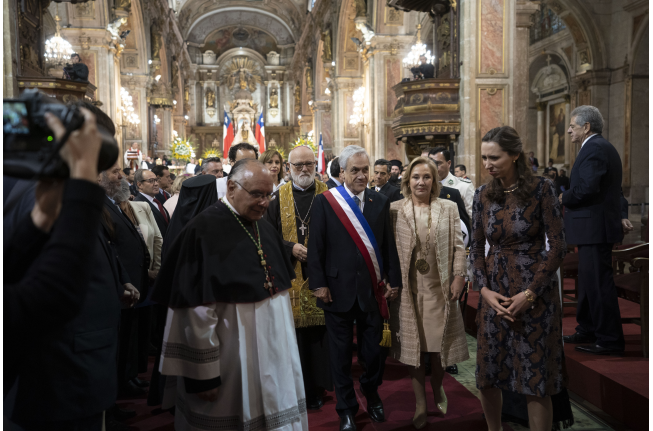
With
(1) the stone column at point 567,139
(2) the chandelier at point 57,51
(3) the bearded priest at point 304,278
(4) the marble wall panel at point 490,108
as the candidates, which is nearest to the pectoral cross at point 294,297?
(3) the bearded priest at point 304,278

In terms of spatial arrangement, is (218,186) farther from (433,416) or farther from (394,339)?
(433,416)

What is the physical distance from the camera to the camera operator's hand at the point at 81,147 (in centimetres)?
115

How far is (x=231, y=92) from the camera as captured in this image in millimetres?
39281

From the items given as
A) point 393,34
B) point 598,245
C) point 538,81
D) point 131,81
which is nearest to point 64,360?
point 598,245

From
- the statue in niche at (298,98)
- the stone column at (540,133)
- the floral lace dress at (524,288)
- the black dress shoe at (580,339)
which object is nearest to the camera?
the floral lace dress at (524,288)

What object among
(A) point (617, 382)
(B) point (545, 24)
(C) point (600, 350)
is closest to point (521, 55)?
(C) point (600, 350)

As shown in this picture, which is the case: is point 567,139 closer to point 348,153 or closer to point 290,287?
point 348,153

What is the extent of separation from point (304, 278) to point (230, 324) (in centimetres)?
159

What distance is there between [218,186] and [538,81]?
1892 cm

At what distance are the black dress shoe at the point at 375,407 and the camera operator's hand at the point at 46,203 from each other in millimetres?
2776

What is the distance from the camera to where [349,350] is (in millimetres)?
3402

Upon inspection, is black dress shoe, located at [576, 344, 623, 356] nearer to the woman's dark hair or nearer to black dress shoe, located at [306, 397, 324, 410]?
the woman's dark hair

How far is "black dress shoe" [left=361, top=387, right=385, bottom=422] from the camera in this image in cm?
347

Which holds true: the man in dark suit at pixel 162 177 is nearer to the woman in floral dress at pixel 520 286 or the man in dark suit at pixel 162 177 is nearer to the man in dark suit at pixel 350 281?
the man in dark suit at pixel 350 281
